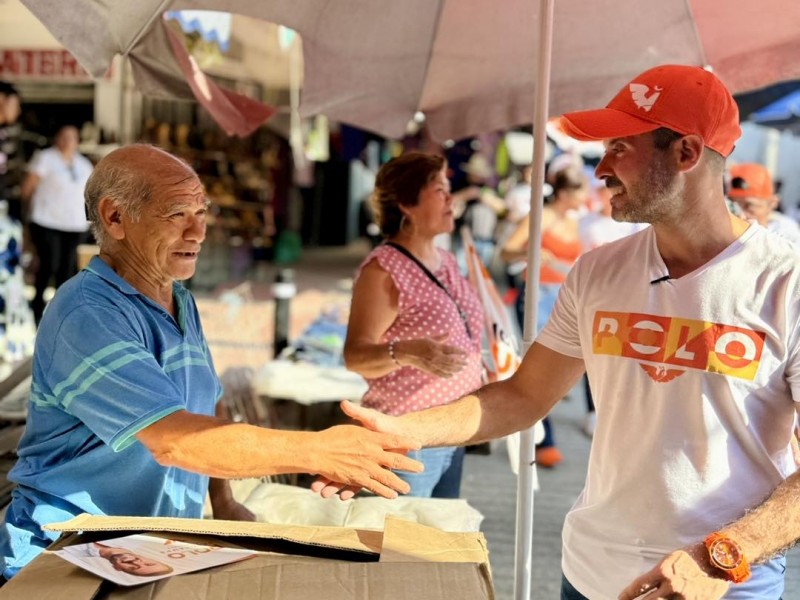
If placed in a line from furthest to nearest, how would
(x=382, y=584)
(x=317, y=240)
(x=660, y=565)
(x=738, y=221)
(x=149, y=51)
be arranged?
(x=317, y=240) → (x=149, y=51) → (x=738, y=221) → (x=660, y=565) → (x=382, y=584)

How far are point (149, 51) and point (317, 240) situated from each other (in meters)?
24.0

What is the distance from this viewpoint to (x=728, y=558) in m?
1.76

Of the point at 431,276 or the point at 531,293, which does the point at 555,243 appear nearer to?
the point at 431,276

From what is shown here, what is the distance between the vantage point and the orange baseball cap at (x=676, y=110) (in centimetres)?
209

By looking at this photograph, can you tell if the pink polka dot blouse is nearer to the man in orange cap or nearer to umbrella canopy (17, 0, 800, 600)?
umbrella canopy (17, 0, 800, 600)

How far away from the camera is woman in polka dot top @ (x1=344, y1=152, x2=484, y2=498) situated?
3.53 meters

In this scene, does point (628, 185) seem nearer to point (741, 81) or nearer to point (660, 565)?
point (660, 565)

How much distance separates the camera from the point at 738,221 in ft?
6.95

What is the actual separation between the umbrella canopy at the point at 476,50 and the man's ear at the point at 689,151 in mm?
1589

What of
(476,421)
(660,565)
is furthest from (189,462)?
(660,565)

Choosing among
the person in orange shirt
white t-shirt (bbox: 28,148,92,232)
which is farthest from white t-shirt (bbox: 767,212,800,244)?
white t-shirt (bbox: 28,148,92,232)

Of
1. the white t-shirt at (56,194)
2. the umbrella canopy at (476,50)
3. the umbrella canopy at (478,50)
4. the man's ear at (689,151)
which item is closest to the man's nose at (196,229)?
the umbrella canopy at (478,50)

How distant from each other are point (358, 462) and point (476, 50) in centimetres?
254

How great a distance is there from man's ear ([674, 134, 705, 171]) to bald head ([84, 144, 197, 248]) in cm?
130
